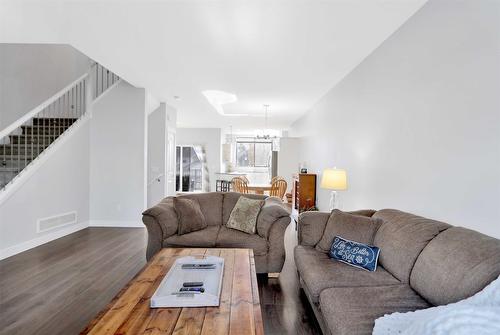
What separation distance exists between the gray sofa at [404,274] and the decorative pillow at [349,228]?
77mm

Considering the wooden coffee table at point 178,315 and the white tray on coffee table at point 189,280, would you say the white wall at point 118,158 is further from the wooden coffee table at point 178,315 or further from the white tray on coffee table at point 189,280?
the wooden coffee table at point 178,315

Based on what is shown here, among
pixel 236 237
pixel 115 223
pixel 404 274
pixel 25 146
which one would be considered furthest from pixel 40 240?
pixel 404 274

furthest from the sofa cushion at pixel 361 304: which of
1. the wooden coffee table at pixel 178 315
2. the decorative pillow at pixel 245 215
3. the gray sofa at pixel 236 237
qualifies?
the decorative pillow at pixel 245 215

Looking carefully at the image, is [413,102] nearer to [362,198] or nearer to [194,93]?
[362,198]

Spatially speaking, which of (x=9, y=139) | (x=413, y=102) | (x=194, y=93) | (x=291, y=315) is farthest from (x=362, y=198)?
(x=9, y=139)

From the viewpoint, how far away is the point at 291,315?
7.80 ft

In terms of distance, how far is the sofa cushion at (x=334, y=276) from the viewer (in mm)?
2031

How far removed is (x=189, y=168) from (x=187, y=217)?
8.34 meters

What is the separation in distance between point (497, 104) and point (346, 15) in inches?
62.7

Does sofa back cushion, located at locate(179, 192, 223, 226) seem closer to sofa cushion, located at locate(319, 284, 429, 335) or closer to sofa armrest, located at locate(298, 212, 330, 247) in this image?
sofa armrest, located at locate(298, 212, 330, 247)

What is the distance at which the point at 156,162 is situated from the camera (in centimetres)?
664

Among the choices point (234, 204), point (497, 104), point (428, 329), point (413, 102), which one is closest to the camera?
point (428, 329)

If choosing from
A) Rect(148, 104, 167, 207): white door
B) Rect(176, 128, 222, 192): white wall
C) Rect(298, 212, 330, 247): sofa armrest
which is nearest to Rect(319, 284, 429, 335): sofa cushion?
Rect(298, 212, 330, 247): sofa armrest

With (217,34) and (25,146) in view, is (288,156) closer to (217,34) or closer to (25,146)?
(217,34)
